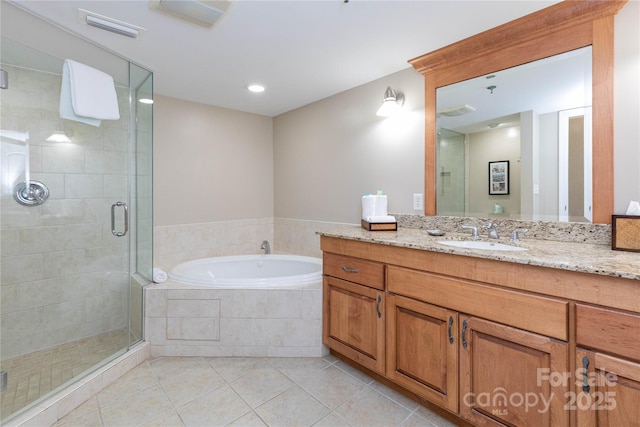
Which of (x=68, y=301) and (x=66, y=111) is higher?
(x=66, y=111)

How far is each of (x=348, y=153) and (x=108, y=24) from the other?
6.17 ft

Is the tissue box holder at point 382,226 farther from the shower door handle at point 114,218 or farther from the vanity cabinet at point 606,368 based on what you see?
the shower door handle at point 114,218

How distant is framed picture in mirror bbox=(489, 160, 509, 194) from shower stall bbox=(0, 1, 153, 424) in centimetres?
251

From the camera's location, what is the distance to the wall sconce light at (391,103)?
2.33 metres

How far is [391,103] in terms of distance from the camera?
2332mm

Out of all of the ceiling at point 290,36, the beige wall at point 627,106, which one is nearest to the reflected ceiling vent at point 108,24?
the ceiling at point 290,36

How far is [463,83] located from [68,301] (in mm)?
3135

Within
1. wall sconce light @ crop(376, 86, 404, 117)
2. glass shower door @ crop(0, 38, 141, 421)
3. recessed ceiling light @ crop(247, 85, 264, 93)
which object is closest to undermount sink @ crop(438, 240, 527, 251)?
wall sconce light @ crop(376, 86, 404, 117)

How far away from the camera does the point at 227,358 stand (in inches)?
87.6

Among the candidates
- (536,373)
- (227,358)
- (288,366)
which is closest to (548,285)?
(536,373)

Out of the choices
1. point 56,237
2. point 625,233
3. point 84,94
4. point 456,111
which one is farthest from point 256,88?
point 625,233

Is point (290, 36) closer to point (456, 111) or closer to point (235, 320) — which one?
point (456, 111)

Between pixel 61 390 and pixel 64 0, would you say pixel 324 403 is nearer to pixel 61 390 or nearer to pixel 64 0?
pixel 61 390

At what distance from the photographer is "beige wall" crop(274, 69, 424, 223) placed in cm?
235
